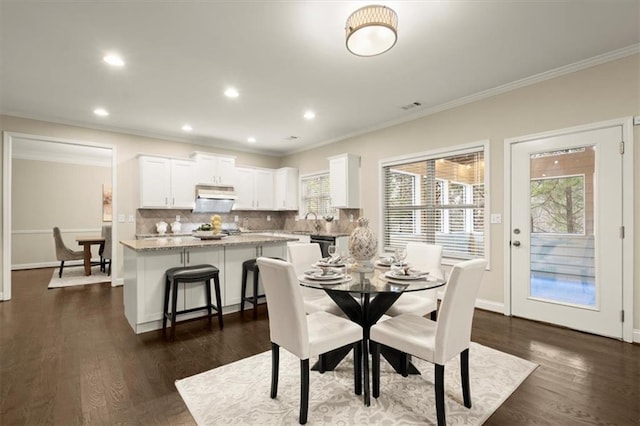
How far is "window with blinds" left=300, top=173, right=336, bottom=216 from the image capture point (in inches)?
250

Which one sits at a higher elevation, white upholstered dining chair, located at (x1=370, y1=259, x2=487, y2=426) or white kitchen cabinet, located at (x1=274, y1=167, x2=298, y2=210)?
white kitchen cabinet, located at (x1=274, y1=167, x2=298, y2=210)

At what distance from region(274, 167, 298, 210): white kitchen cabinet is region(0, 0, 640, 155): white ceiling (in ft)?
7.75

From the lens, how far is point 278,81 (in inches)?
137

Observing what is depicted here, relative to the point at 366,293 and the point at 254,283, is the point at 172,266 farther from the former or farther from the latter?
the point at 366,293

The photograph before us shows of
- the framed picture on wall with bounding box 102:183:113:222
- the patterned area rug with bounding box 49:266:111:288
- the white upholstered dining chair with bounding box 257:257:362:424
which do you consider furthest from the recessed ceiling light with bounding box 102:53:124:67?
the framed picture on wall with bounding box 102:183:113:222

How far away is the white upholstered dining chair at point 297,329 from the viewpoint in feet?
5.63

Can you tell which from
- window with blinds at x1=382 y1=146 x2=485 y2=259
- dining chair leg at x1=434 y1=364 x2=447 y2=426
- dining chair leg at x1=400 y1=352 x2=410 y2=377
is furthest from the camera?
window with blinds at x1=382 y1=146 x2=485 y2=259

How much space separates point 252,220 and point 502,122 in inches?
207

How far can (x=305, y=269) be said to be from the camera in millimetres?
3025

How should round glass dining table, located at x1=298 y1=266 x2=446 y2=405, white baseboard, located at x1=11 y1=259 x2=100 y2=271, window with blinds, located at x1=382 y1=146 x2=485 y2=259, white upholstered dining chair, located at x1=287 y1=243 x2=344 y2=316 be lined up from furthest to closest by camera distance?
white baseboard, located at x1=11 y1=259 x2=100 y2=271 → window with blinds, located at x1=382 y1=146 x2=485 y2=259 → white upholstered dining chair, located at x1=287 y1=243 x2=344 y2=316 → round glass dining table, located at x1=298 y1=266 x2=446 y2=405

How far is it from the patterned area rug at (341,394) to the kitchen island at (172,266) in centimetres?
128

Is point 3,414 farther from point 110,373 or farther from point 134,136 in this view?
point 134,136

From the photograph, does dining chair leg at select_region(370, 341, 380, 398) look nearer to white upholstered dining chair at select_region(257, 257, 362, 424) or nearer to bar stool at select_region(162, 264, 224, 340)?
white upholstered dining chair at select_region(257, 257, 362, 424)

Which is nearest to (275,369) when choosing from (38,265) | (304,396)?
(304,396)
